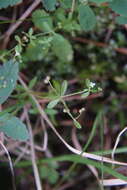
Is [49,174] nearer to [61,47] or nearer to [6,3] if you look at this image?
[61,47]

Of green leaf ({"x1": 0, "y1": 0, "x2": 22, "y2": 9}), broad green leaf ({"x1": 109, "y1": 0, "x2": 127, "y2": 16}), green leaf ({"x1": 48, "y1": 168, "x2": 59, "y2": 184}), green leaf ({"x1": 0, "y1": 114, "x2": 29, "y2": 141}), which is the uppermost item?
green leaf ({"x1": 0, "y1": 0, "x2": 22, "y2": 9})

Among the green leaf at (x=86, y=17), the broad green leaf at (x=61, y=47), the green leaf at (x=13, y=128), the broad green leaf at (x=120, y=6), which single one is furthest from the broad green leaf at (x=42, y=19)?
the green leaf at (x=13, y=128)

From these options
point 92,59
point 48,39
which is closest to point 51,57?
point 92,59

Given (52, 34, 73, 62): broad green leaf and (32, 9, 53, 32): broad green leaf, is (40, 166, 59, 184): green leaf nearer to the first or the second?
(52, 34, 73, 62): broad green leaf

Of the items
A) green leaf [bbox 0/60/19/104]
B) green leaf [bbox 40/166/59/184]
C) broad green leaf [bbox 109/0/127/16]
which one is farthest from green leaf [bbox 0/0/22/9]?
green leaf [bbox 40/166/59/184]

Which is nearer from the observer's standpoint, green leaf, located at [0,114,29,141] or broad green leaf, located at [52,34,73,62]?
green leaf, located at [0,114,29,141]

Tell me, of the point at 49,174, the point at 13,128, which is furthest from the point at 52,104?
the point at 49,174
